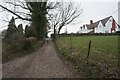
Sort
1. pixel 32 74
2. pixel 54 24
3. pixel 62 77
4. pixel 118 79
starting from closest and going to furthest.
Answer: pixel 118 79
pixel 62 77
pixel 32 74
pixel 54 24

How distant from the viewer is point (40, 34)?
31.4m

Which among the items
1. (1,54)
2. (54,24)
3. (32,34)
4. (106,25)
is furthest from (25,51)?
(106,25)

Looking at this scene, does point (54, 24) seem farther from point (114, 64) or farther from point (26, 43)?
point (114, 64)

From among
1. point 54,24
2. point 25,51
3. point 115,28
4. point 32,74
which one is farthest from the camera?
point 115,28

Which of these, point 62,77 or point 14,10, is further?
point 14,10

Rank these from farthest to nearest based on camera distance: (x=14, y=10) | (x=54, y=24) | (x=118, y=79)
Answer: (x=54, y=24)
(x=14, y=10)
(x=118, y=79)

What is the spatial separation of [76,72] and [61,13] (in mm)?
47628

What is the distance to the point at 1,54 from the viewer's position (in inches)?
702

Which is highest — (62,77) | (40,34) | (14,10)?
(14,10)

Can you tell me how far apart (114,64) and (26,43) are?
1325 cm

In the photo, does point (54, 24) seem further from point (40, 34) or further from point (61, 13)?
point (40, 34)

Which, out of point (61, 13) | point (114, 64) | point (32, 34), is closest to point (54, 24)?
point (61, 13)

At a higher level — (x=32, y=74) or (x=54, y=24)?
(x=54, y=24)

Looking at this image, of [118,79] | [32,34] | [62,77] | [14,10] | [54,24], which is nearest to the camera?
[118,79]
